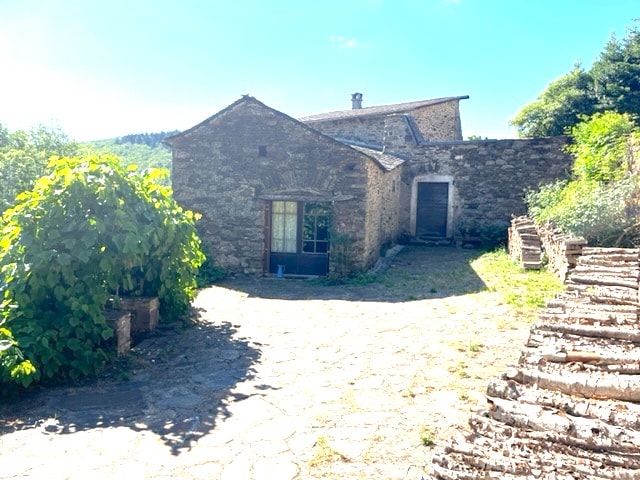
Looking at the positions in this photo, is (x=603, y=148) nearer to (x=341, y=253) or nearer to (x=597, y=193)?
(x=597, y=193)

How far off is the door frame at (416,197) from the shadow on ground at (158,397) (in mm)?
11106

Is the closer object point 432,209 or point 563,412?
point 563,412

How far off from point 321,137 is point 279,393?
7.25 metres

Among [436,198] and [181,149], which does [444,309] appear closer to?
[181,149]

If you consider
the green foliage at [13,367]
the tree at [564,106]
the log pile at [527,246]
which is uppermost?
the tree at [564,106]

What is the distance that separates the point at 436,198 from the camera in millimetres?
16453

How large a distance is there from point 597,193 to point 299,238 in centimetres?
620

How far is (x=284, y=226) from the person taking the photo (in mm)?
11758

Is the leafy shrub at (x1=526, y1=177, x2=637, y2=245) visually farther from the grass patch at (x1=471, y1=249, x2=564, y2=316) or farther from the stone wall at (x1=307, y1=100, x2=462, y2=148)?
the stone wall at (x1=307, y1=100, x2=462, y2=148)

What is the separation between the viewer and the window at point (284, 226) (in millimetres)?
11688

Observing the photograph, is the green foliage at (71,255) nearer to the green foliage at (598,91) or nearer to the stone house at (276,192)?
the stone house at (276,192)

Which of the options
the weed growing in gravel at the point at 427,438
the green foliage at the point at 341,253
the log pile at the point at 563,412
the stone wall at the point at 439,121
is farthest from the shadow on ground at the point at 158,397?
the stone wall at the point at 439,121

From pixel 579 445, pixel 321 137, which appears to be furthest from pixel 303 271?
pixel 579 445

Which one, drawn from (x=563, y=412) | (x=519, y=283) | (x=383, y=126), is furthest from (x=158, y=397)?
(x=383, y=126)
